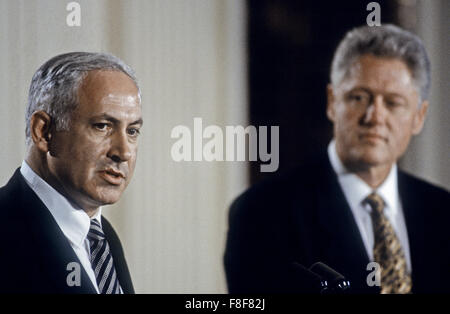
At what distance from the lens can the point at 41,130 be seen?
7.00 ft

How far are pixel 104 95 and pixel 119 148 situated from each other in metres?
0.19

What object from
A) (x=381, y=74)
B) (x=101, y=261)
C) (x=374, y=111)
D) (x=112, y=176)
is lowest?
(x=101, y=261)

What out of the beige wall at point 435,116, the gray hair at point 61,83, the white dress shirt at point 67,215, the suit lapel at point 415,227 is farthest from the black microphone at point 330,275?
the gray hair at point 61,83

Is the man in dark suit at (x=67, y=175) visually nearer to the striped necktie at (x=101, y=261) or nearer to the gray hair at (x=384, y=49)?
the striped necktie at (x=101, y=261)

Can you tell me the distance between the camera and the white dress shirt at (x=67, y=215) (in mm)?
2113

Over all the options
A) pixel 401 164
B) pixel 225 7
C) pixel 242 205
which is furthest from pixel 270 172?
pixel 225 7

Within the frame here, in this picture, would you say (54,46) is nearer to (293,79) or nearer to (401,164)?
(293,79)

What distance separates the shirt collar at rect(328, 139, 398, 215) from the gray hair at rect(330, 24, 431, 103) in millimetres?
279

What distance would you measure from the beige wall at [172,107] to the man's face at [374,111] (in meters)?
0.36

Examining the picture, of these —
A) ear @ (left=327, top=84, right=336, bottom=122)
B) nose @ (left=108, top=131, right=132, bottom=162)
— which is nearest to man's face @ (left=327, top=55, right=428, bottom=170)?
ear @ (left=327, top=84, right=336, bottom=122)

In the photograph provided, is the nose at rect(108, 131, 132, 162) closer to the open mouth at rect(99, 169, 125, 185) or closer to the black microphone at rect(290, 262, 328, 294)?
the open mouth at rect(99, 169, 125, 185)

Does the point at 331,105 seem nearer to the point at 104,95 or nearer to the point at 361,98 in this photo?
the point at 361,98

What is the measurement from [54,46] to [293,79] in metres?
0.85

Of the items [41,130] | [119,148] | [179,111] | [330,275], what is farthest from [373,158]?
[41,130]
